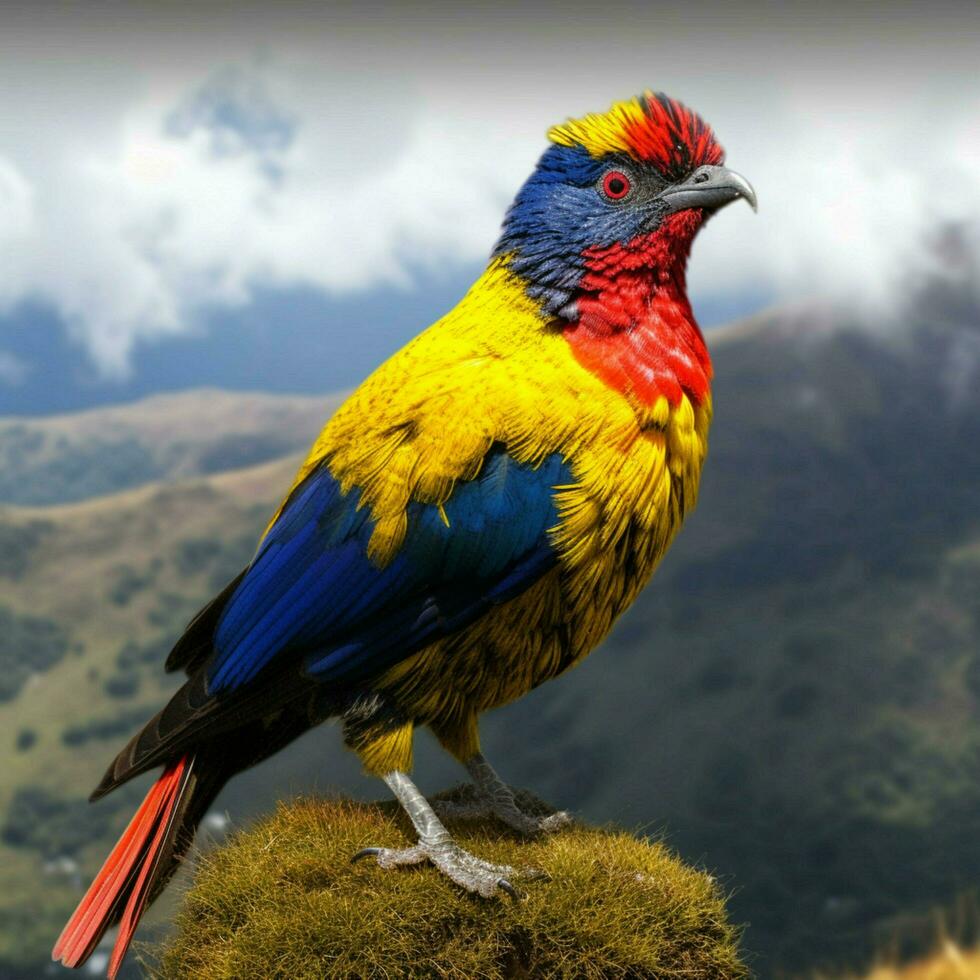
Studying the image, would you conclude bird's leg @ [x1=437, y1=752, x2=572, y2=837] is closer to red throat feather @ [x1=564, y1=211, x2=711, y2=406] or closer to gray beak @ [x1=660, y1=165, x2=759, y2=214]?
red throat feather @ [x1=564, y1=211, x2=711, y2=406]

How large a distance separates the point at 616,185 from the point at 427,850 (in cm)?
277

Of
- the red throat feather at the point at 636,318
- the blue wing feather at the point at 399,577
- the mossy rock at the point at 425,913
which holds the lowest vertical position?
the mossy rock at the point at 425,913

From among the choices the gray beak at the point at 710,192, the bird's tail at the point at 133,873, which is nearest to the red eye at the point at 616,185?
the gray beak at the point at 710,192

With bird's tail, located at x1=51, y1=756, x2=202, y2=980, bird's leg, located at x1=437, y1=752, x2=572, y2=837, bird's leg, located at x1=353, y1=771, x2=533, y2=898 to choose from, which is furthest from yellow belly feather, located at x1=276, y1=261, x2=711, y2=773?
bird's tail, located at x1=51, y1=756, x2=202, y2=980

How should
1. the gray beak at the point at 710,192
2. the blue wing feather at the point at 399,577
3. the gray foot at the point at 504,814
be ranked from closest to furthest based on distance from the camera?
1. the blue wing feather at the point at 399,577
2. the gray beak at the point at 710,192
3. the gray foot at the point at 504,814

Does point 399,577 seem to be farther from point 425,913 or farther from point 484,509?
point 425,913

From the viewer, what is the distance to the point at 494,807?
497cm

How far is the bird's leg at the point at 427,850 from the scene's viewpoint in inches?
169

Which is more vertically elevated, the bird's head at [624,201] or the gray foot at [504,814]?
the bird's head at [624,201]

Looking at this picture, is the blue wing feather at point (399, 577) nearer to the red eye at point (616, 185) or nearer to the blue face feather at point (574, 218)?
the blue face feather at point (574, 218)

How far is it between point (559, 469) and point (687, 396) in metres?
0.71

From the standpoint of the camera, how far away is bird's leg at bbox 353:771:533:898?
4.29 metres

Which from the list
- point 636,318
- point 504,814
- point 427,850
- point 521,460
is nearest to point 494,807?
point 504,814

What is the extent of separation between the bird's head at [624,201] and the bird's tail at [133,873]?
8.36 feet
